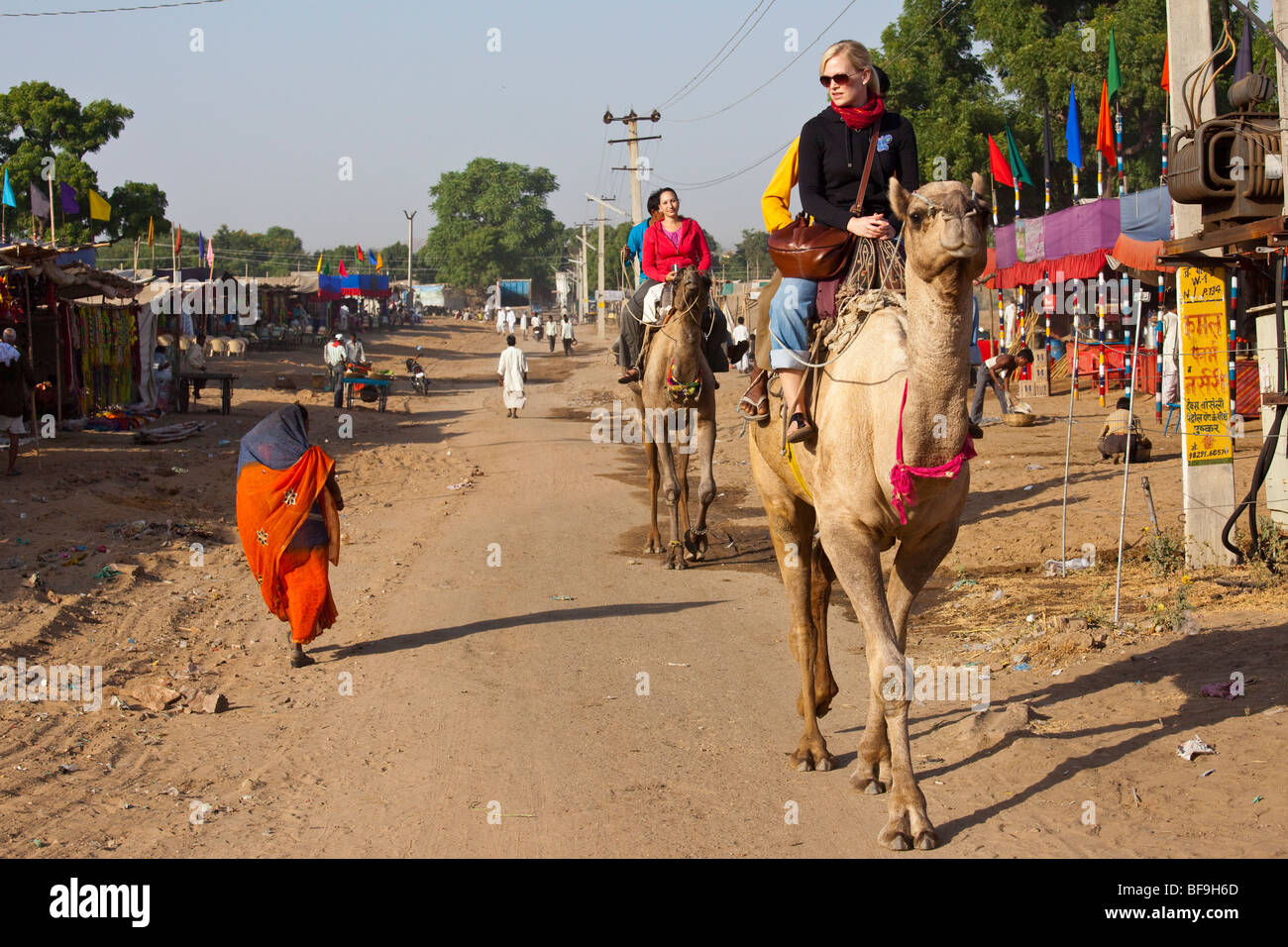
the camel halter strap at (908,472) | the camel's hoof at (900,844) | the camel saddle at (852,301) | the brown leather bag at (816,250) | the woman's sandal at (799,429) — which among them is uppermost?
the brown leather bag at (816,250)

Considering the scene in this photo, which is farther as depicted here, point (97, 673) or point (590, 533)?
point (590, 533)

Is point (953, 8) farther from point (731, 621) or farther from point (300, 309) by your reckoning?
point (300, 309)

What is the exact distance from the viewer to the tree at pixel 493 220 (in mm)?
117438

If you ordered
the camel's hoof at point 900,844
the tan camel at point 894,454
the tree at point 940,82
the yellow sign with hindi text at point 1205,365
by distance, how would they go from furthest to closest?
1. the tree at point 940,82
2. the yellow sign with hindi text at point 1205,365
3. the camel's hoof at point 900,844
4. the tan camel at point 894,454

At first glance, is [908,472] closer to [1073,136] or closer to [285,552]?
[285,552]

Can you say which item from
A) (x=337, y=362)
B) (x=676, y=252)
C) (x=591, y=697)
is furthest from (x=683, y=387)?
(x=337, y=362)

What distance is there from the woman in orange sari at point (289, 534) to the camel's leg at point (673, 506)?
378 cm

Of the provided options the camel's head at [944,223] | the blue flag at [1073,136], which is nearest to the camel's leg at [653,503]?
the camel's head at [944,223]

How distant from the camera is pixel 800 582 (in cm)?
618

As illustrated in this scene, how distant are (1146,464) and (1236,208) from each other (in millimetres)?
6256

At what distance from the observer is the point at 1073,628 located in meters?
7.71

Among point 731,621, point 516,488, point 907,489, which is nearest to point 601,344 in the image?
point 516,488

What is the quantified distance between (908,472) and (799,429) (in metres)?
0.75

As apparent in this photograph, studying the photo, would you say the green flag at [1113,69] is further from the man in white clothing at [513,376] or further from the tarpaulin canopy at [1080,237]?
the man in white clothing at [513,376]
